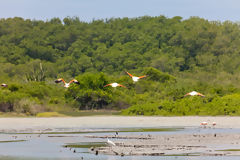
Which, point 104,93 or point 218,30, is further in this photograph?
point 218,30

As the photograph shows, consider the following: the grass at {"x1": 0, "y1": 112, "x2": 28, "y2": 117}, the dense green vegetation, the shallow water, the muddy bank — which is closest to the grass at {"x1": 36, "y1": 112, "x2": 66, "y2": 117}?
the grass at {"x1": 0, "y1": 112, "x2": 28, "y2": 117}

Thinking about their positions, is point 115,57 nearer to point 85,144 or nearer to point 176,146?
point 85,144

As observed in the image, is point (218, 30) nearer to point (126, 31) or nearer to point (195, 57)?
point (195, 57)

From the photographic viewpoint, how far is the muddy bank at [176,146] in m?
19.9

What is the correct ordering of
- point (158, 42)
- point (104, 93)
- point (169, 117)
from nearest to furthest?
point (169, 117) < point (104, 93) < point (158, 42)

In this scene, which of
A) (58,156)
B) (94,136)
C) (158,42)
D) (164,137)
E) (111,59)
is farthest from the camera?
(158,42)

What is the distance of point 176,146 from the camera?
21672 mm

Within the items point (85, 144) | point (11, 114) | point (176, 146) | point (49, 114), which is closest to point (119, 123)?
point (49, 114)

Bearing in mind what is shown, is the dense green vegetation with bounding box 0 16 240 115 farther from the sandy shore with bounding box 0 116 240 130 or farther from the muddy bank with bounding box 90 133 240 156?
the muddy bank with bounding box 90 133 240 156

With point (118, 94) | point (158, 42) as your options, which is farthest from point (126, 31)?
point (118, 94)

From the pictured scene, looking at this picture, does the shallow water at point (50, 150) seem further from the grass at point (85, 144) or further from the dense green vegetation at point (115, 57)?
the dense green vegetation at point (115, 57)

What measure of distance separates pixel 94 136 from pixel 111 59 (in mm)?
82424

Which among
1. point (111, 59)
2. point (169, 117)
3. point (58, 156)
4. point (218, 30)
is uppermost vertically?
point (218, 30)

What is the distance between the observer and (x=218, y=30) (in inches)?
4601
